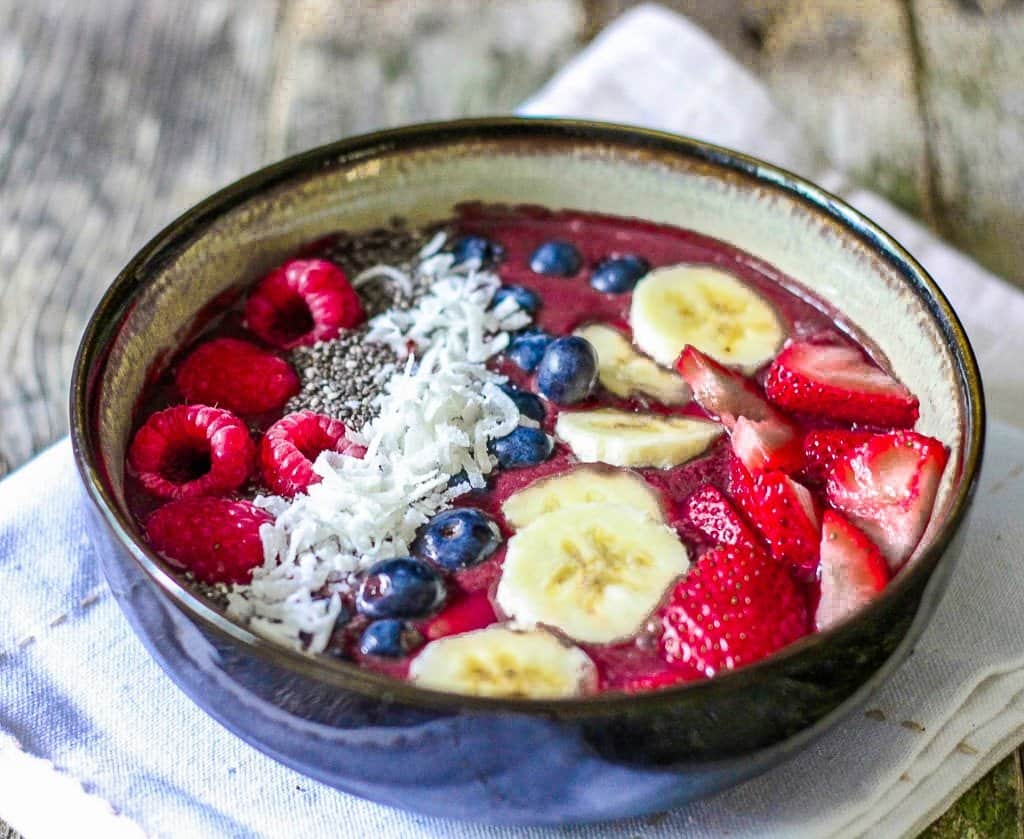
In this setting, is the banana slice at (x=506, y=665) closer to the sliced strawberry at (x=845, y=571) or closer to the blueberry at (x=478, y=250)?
the sliced strawberry at (x=845, y=571)

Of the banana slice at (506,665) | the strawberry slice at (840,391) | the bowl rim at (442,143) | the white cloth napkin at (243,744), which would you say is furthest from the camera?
the strawberry slice at (840,391)

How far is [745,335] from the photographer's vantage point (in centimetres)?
176

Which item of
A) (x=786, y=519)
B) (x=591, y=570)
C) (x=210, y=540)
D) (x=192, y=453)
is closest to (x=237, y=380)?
(x=192, y=453)

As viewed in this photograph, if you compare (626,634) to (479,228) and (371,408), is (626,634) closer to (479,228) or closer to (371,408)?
(371,408)

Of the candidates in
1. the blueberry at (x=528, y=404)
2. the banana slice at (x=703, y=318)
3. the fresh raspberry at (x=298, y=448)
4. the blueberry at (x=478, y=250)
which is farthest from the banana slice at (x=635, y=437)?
the blueberry at (x=478, y=250)

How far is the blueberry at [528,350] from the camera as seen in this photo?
1.69 m

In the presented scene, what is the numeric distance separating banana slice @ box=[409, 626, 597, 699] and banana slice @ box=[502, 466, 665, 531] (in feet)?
0.62

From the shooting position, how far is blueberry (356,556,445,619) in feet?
4.43

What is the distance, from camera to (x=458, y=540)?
4.66ft

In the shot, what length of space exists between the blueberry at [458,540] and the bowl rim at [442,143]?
20 cm

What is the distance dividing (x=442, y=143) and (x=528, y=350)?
14.3 inches

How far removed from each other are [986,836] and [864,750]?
0.52 ft

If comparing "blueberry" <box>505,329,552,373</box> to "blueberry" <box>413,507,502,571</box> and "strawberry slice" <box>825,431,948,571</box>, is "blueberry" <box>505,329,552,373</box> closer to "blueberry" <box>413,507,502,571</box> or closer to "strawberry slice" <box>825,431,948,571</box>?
"blueberry" <box>413,507,502,571</box>

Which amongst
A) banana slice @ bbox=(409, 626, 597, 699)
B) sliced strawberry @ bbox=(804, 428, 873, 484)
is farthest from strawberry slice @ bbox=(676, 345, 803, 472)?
banana slice @ bbox=(409, 626, 597, 699)
